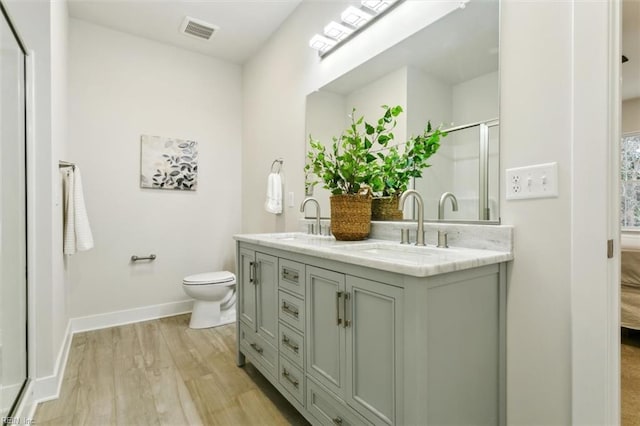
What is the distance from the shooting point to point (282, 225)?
273 cm

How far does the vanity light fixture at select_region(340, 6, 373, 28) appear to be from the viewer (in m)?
1.87

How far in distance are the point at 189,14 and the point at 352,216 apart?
7.28ft

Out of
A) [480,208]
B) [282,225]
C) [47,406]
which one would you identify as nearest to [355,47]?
[480,208]

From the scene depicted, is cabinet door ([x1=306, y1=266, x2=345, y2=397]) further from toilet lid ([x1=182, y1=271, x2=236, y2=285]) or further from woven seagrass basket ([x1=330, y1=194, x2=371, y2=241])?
toilet lid ([x1=182, y1=271, x2=236, y2=285])

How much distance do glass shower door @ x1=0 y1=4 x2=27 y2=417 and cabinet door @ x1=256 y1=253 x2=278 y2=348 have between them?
1089 mm

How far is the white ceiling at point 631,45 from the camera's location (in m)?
1.86

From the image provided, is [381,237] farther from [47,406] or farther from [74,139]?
[74,139]

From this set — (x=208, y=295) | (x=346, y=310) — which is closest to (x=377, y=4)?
(x=346, y=310)

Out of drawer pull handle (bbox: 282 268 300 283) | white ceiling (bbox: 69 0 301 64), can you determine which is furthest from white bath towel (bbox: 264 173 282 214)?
white ceiling (bbox: 69 0 301 64)

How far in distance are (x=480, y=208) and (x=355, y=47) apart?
1275 mm

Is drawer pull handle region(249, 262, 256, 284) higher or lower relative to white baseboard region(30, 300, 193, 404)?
higher

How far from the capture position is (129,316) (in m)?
2.87

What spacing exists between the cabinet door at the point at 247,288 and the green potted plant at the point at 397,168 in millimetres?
779

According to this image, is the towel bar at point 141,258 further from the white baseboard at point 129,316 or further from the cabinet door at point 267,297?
the cabinet door at point 267,297
